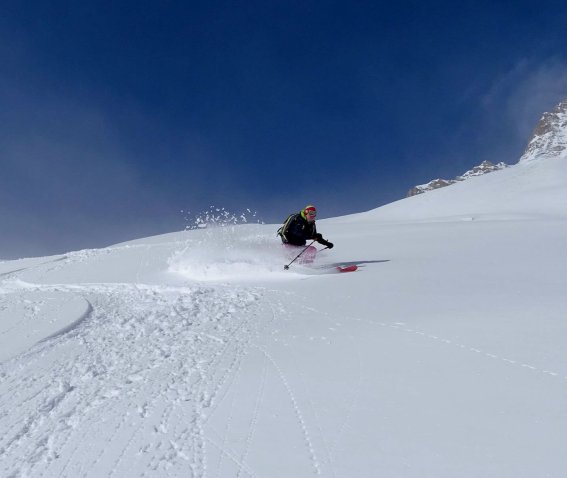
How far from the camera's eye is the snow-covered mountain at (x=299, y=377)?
2.95m

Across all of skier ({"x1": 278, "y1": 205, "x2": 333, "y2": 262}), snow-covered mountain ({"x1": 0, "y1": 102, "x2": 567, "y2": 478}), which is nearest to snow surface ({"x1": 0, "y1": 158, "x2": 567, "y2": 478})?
snow-covered mountain ({"x1": 0, "y1": 102, "x2": 567, "y2": 478})

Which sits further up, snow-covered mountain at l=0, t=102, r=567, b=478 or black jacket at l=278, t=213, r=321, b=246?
black jacket at l=278, t=213, r=321, b=246

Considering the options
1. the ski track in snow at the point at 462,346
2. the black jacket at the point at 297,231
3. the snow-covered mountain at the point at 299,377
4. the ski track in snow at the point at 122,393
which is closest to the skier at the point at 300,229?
the black jacket at the point at 297,231

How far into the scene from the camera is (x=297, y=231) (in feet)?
43.2

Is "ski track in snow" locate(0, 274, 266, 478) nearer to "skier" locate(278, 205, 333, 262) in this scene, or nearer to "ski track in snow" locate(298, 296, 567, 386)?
"ski track in snow" locate(298, 296, 567, 386)

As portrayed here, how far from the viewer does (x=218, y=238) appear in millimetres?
17484

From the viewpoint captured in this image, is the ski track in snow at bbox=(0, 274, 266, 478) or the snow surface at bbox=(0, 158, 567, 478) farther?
the ski track in snow at bbox=(0, 274, 266, 478)

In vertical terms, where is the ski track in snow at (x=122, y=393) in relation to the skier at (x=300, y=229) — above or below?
below

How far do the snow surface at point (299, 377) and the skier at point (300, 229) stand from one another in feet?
9.56

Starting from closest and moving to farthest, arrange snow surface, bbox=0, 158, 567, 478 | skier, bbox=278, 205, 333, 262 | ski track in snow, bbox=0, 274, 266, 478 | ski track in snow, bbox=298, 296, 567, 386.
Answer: snow surface, bbox=0, 158, 567, 478 → ski track in snow, bbox=0, 274, 266, 478 → ski track in snow, bbox=298, 296, 567, 386 → skier, bbox=278, 205, 333, 262

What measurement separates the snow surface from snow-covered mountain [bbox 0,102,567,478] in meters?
0.02

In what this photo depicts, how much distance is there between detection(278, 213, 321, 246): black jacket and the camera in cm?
1316

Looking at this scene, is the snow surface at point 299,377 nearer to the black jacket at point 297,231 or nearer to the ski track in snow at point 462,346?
the ski track in snow at point 462,346

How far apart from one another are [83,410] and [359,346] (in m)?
3.00
